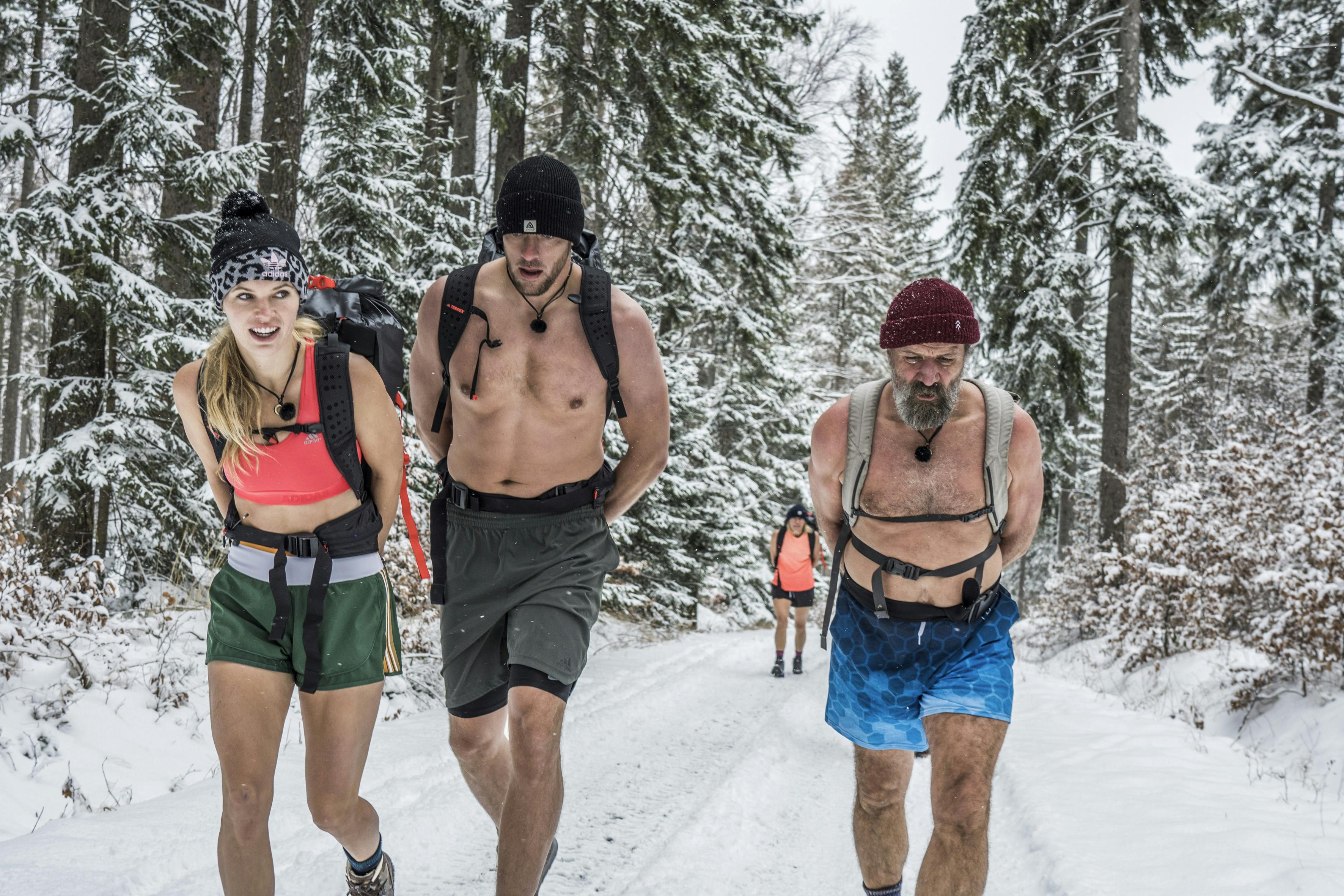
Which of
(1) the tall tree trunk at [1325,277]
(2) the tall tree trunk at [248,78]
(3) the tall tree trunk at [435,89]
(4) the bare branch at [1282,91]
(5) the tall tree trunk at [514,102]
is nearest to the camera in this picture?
(4) the bare branch at [1282,91]

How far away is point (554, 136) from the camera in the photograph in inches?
492

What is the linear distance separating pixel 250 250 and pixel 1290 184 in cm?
1807

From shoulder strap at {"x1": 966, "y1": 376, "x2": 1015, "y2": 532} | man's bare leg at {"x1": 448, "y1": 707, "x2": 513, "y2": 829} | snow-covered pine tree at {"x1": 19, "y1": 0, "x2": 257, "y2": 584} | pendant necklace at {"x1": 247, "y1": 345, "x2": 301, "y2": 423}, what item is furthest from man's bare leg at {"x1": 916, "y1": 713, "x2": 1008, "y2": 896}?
snow-covered pine tree at {"x1": 19, "y1": 0, "x2": 257, "y2": 584}

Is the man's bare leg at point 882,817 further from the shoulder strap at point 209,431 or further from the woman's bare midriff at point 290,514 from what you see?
the shoulder strap at point 209,431

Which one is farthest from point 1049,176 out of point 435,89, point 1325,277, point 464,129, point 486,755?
point 486,755

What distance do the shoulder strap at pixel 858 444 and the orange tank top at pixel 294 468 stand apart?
181cm

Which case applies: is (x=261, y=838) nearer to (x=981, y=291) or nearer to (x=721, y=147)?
(x=721, y=147)

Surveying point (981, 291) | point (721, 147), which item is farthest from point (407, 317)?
point (981, 291)

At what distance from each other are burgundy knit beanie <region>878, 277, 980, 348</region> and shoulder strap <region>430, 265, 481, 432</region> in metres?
1.52

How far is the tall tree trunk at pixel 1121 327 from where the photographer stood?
1326 centimetres

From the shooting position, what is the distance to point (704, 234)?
46.0 ft

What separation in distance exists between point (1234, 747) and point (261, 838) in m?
7.04

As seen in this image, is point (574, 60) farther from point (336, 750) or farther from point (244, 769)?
point (244, 769)

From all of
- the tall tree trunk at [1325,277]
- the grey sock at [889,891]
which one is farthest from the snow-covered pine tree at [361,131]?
the tall tree trunk at [1325,277]
